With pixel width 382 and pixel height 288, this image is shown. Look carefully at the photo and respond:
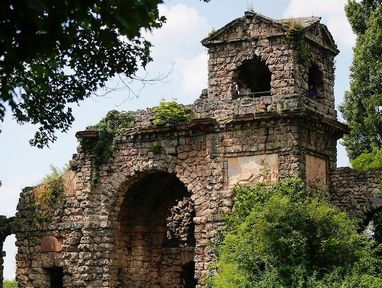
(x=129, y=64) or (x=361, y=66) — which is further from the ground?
(x=361, y=66)

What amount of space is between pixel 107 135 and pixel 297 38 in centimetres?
540

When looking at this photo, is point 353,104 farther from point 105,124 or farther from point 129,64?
point 129,64

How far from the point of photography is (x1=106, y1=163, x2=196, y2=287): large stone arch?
22.0m

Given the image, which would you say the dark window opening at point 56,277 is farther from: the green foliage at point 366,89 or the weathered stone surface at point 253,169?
the green foliage at point 366,89

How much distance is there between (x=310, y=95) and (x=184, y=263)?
5.78 meters

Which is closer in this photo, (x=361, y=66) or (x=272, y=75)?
(x=272, y=75)

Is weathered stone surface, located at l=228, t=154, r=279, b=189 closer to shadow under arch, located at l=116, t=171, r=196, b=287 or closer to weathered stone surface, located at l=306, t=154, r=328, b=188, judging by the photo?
weathered stone surface, located at l=306, t=154, r=328, b=188

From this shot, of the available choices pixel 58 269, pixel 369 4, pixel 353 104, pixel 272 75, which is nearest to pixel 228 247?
pixel 272 75

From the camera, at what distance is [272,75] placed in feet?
66.8

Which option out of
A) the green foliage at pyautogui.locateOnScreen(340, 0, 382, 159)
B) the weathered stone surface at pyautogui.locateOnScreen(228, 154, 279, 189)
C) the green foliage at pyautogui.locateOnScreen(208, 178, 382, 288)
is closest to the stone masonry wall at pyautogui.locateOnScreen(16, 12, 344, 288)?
the weathered stone surface at pyautogui.locateOnScreen(228, 154, 279, 189)

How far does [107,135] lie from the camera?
21797mm

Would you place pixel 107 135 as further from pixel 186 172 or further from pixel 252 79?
pixel 252 79

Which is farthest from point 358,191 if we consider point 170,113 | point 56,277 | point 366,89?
point 366,89

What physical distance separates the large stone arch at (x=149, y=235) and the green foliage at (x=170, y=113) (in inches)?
60.4
